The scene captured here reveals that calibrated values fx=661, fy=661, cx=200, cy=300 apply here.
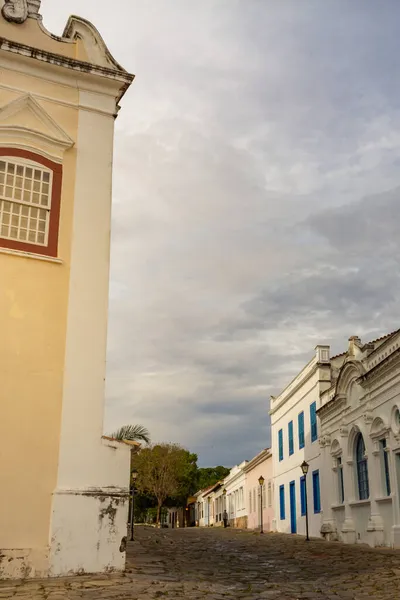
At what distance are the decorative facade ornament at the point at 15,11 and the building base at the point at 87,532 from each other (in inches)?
288

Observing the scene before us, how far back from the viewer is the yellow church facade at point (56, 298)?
8688mm

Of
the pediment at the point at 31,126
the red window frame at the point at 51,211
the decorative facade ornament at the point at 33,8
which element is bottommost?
the red window frame at the point at 51,211

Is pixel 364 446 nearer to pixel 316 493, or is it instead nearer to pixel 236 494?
pixel 316 493

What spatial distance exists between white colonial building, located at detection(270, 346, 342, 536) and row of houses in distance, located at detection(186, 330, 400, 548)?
0.12 feet

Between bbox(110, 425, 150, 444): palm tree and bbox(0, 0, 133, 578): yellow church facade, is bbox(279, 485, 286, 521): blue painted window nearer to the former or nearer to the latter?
bbox(110, 425, 150, 444): palm tree

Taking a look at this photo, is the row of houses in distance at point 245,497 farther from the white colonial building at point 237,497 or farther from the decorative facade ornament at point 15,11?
the decorative facade ornament at point 15,11

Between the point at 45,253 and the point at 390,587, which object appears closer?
the point at 390,587

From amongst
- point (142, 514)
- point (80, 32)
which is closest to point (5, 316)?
point (80, 32)

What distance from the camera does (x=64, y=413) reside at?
30.0ft

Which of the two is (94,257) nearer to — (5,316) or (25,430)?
(5,316)

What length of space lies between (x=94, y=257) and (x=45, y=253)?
0.73 meters

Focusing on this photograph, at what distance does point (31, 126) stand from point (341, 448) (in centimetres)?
1441

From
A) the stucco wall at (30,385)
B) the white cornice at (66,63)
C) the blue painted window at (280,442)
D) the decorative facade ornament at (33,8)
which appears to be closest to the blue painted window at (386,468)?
the stucco wall at (30,385)

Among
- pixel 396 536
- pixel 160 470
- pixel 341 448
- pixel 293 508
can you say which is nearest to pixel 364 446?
pixel 341 448
